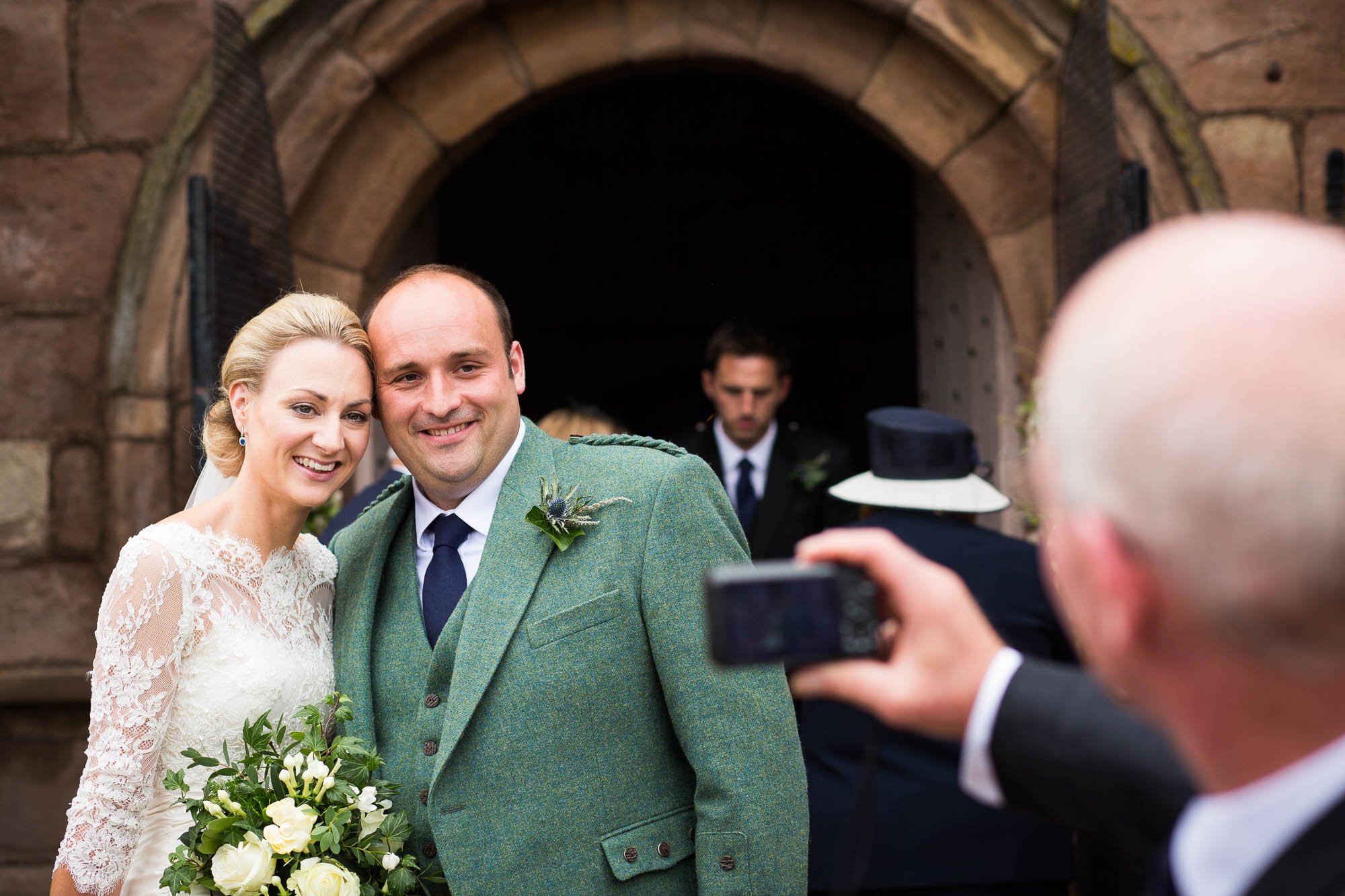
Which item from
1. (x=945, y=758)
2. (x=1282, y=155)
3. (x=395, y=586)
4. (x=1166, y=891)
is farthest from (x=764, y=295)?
(x=1166, y=891)

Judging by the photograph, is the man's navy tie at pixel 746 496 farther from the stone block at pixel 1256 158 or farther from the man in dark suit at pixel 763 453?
the stone block at pixel 1256 158

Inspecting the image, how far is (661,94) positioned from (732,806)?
6.75m

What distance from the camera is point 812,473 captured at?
14.9 feet

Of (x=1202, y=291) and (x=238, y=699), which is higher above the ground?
(x=1202, y=291)

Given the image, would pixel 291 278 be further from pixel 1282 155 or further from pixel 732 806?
pixel 1282 155

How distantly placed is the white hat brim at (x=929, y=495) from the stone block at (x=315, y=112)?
2151 mm

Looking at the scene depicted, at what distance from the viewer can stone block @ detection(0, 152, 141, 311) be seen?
4.09 metres

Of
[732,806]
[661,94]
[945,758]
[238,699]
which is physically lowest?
[945,758]

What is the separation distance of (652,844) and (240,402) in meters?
1.03

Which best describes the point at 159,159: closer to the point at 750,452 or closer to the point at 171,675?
the point at 750,452

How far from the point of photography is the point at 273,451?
2.07 metres

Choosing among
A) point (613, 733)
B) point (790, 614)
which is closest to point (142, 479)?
point (613, 733)

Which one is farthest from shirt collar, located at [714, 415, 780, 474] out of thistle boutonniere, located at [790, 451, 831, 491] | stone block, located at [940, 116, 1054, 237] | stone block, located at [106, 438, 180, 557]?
stone block, located at [106, 438, 180, 557]

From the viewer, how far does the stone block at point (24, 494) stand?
4.08 meters
